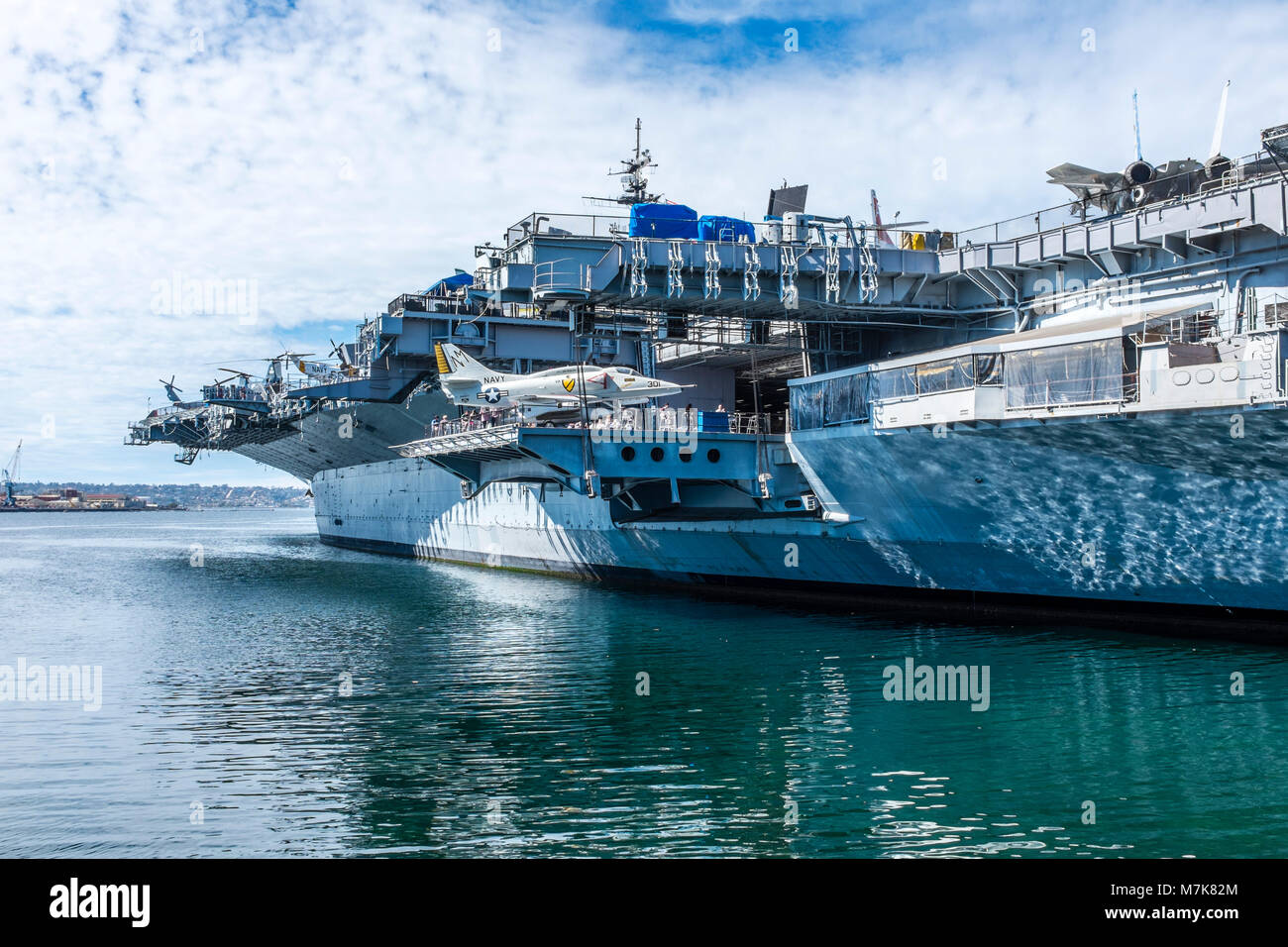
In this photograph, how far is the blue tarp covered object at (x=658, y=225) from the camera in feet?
85.7

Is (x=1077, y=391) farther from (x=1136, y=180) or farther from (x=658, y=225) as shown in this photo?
(x=658, y=225)

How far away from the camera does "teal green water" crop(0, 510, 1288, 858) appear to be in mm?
8969

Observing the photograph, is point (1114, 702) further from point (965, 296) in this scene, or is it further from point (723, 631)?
point (965, 296)

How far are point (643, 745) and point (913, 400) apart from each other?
11549mm

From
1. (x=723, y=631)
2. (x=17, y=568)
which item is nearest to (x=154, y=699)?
(x=723, y=631)

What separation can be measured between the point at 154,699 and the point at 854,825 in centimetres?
1185

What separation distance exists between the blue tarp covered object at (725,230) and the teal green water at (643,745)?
10.5 metres

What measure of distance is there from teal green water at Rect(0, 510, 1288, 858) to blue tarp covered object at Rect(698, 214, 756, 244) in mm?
10505

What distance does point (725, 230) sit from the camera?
26.2 metres
